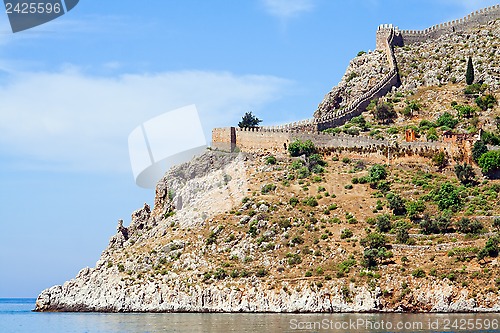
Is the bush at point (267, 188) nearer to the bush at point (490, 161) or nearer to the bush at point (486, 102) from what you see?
the bush at point (490, 161)

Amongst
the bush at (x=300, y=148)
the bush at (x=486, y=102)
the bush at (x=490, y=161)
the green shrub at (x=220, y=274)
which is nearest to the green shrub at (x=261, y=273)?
the green shrub at (x=220, y=274)

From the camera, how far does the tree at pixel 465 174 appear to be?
82312 millimetres

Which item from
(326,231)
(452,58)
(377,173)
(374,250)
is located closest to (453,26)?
(452,58)

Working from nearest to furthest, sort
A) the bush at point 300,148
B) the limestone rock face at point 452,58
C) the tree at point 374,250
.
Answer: the tree at point 374,250
the bush at point 300,148
the limestone rock face at point 452,58

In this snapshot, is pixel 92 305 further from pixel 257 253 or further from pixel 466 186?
pixel 466 186

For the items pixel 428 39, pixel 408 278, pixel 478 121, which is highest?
pixel 428 39

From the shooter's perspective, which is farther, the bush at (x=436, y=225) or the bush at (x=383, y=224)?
the bush at (x=383, y=224)

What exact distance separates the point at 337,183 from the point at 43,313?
24488mm

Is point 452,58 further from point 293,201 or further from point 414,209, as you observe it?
point 293,201

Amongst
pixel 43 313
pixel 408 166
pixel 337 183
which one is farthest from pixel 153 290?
pixel 408 166

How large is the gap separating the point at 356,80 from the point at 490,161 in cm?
2173

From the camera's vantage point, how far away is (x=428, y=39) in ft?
344

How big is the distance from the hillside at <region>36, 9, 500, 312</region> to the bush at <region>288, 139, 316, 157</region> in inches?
5.2

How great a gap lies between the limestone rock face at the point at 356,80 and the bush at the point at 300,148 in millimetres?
9698
